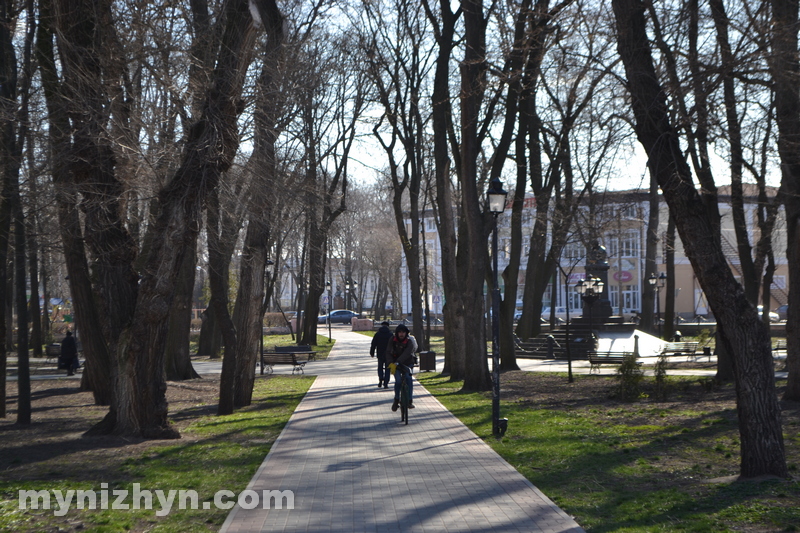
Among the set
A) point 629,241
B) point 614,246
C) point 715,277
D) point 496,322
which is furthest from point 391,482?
point 614,246

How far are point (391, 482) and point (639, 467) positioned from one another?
3035 mm

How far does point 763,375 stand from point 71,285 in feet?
39.6

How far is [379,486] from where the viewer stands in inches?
321

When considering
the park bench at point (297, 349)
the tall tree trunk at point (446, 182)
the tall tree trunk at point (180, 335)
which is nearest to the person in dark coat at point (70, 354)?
the tall tree trunk at point (180, 335)

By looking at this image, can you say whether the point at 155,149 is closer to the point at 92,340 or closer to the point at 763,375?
the point at 92,340

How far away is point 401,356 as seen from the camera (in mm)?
13492

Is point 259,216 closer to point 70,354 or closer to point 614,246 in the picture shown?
point 70,354

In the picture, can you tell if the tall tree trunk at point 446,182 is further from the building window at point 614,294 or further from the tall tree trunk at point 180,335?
the building window at point 614,294

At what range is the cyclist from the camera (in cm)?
1337

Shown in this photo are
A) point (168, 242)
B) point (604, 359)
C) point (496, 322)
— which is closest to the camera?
point (168, 242)

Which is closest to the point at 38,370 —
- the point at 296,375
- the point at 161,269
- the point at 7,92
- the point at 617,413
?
the point at 296,375

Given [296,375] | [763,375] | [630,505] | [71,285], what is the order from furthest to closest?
[296,375]
[71,285]
[763,375]
[630,505]

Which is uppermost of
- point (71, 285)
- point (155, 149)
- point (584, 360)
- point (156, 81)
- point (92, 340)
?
point (156, 81)

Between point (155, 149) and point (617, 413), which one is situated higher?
point (155, 149)
